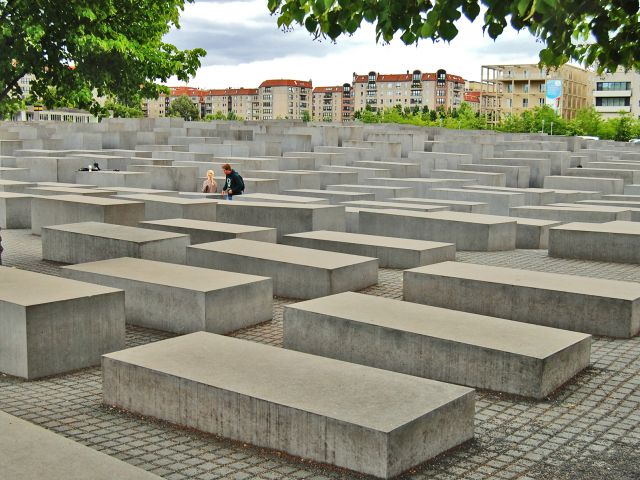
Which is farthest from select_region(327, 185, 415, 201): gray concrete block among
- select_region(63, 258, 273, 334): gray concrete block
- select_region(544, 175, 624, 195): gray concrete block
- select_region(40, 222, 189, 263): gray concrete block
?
select_region(63, 258, 273, 334): gray concrete block

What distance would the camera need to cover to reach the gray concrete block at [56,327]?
7691 millimetres

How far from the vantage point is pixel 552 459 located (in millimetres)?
5816

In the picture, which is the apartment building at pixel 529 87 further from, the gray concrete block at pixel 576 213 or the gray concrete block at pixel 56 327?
the gray concrete block at pixel 56 327

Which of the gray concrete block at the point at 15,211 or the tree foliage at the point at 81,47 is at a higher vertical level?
the tree foliage at the point at 81,47

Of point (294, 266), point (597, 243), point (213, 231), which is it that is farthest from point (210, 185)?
point (597, 243)

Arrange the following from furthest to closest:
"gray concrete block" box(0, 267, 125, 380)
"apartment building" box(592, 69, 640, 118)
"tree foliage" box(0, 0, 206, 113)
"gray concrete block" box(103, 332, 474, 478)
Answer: "apartment building" box(592, 69, 640, 118), "tree foliage" box(0, 0, 206, 113), "gray concrete block" box(0, 267, 125, 380), "gray concrete block" box(103, 332, 474, 478)

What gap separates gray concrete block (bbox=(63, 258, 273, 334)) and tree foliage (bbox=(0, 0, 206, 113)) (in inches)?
134

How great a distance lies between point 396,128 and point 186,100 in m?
89.5

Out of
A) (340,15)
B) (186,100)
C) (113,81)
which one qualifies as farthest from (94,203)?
(186,100)

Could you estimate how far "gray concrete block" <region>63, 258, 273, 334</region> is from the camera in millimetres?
9211

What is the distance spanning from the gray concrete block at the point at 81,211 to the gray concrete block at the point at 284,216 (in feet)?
5.86

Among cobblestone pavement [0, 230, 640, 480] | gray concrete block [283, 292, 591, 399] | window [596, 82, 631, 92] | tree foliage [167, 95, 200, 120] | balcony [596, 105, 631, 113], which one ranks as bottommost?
cobblestone pavement [0, 230, 640, 480]

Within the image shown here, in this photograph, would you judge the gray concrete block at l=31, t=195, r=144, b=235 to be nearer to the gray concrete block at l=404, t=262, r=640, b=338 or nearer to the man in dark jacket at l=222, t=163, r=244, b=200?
the man in dark jacket at l=222, t=163, r=244, b=200

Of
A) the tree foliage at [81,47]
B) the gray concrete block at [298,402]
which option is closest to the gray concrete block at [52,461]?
the gray concrete block at [298,402]
